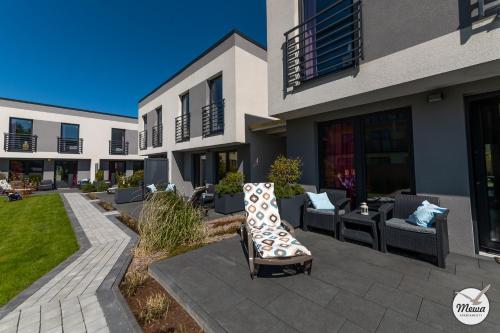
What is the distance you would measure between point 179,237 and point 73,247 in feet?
8.73

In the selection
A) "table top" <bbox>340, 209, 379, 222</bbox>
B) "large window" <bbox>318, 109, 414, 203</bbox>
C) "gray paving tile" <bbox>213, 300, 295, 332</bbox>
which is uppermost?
"large window" <bbox>318, 109, 414, 203</bbox>

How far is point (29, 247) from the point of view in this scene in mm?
5266

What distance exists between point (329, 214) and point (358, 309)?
2696 millimetres

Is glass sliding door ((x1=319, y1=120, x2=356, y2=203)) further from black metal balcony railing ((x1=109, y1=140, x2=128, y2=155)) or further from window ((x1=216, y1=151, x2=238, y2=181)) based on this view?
black metal balcony railing ((x1=109, y1=140, x2=128, y2=155))

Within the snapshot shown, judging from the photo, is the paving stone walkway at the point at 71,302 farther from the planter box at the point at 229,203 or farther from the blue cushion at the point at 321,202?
the blue cushion at the point at 321,202

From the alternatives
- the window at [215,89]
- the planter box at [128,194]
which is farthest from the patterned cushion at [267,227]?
the planter box at [128,194]

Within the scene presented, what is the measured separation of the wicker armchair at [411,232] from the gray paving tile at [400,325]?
1.72 meters

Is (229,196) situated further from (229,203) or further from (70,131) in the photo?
(70,131)

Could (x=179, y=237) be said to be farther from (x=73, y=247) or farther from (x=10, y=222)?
(x=10, y=222)

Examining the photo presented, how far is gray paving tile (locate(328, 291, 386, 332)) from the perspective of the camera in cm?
237

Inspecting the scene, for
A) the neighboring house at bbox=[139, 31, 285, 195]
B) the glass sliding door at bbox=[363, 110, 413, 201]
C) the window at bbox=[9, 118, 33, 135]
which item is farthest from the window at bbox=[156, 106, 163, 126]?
the window at bbox=[9, 118, 33, 135]

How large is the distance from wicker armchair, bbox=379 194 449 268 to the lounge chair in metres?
1.74

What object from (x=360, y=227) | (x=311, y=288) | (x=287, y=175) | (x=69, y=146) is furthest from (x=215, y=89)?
(x=69, y=146)

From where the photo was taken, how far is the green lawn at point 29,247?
3715 mm
